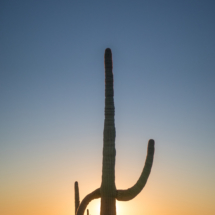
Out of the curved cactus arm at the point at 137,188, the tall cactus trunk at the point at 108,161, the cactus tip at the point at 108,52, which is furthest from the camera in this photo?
the cactus tip at the point at 108,52

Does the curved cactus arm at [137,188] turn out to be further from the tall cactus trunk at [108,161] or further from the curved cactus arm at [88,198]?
the curved cactus arm at [88,198]

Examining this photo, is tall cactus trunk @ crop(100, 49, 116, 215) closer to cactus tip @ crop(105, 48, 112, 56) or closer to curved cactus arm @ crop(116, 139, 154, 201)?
curved cactus arm @ crop(116, 139, 154, 201)

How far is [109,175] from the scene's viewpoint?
1301 centimetres

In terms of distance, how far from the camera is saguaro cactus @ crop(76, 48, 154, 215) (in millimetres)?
12992

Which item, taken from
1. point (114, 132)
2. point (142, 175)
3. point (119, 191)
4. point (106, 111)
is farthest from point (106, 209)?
point (106, 111)

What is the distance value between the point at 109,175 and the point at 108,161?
55 cm

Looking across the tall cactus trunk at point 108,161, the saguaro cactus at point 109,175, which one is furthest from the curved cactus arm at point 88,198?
the tall cactus trunk at point 108,161

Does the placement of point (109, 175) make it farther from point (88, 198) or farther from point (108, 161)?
point (88, 198)

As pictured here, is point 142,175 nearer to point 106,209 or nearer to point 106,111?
point 106,209

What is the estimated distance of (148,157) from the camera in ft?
45.4

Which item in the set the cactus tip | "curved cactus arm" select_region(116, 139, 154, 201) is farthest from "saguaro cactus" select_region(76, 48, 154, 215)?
the cactus tip

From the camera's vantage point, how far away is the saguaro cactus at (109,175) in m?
13.0

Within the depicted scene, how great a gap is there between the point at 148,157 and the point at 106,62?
4468mm

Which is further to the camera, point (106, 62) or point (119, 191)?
point (106, 62)
